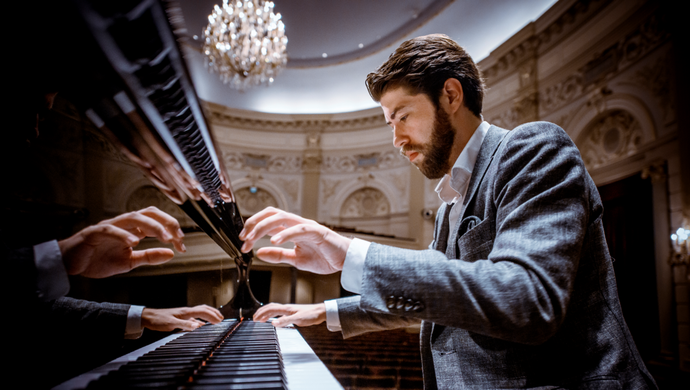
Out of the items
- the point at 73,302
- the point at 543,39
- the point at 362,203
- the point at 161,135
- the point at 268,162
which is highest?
the point at 543,39

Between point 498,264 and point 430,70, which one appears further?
point 430,70

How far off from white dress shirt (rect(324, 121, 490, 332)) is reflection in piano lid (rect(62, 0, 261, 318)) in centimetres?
40

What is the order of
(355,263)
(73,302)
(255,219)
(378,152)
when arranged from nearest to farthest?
(73,302) < (355,263) < (255,219) < (378,152)

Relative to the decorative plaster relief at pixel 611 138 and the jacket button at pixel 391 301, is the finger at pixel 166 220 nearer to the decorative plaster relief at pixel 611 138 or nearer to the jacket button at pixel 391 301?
the jacket button at pixel 391 301

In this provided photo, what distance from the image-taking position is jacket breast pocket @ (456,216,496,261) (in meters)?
0.92

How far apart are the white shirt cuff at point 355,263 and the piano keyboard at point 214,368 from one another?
19cm

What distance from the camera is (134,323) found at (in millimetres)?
893

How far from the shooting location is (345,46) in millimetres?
10469

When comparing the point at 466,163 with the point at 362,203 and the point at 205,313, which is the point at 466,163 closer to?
the point at 205,313

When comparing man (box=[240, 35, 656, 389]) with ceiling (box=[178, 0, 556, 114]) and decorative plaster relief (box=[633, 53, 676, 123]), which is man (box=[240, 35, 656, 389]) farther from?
ceiling (box=[178, 0, 556, 114])

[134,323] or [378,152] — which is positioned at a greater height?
[378,152]

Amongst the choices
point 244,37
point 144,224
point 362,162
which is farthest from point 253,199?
point 144,224

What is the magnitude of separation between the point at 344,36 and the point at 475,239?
1013cm

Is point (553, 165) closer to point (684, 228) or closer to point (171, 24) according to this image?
point (171, 24)
